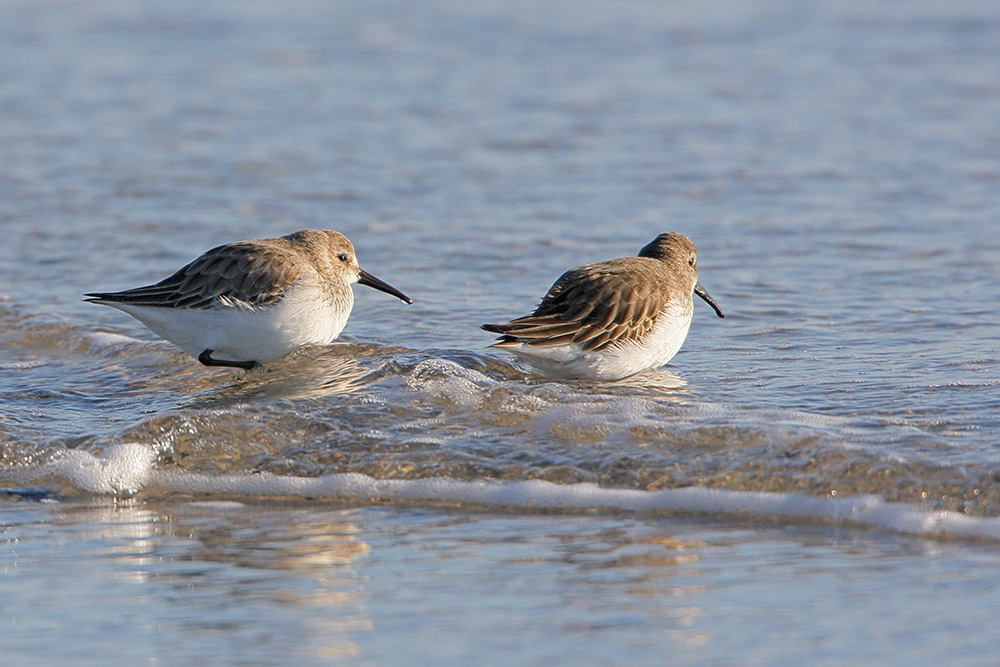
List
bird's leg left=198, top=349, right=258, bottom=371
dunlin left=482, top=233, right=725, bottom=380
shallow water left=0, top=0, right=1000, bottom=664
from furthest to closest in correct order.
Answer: bird's leg left=198, top=349, right=258, bottom=371
dunlin left=482, top=233, right=725, bottom=380
shallow water left=0, top=0, right=1000, bottom=664

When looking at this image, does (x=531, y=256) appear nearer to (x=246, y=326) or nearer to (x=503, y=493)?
(x=246, y=326)

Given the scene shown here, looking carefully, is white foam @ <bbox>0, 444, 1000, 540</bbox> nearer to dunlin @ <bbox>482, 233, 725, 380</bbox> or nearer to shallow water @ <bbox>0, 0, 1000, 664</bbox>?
shallow water @ <bbox>0, 0, 1000, 664</bbox>

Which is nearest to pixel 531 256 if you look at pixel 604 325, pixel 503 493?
pixel 604 325

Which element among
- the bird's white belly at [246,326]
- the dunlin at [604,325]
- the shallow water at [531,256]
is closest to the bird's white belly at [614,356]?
the dunlin at [604,325]

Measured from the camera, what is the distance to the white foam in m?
5.00

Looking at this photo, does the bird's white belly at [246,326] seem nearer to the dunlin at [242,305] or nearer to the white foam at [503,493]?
the dunlin at [242,305]

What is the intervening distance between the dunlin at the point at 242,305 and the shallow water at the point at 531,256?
0.26 meters

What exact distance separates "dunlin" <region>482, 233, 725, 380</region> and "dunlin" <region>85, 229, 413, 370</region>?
3.77 ft

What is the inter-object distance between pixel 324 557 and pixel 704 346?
147 inches

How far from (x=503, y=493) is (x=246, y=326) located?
7.42ft

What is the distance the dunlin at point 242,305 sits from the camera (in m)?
7.18

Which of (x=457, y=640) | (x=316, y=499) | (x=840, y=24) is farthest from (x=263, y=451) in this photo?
(x=840, y=24)

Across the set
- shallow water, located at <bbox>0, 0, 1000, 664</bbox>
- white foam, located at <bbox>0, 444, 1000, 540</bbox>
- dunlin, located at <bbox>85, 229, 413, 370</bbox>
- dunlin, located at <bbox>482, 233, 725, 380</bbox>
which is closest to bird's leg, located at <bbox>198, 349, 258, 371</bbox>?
dunlin, located at <bbox>85, 229, 413, 370</bbox>

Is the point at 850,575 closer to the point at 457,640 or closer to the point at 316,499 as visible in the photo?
the point at 457,640
